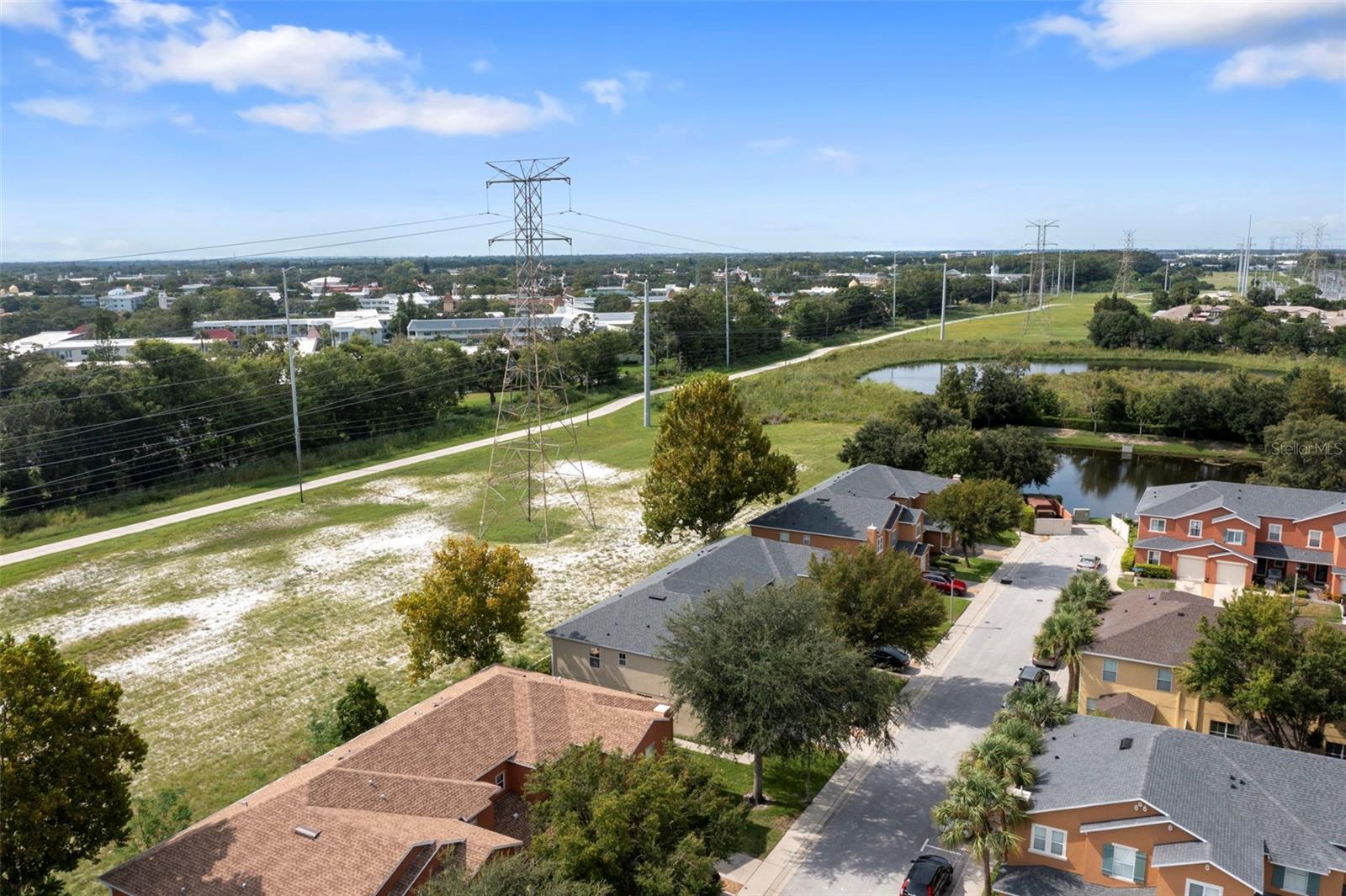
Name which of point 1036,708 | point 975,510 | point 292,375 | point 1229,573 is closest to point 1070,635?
point 1036,708

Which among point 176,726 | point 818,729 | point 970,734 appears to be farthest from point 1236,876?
point 176,726

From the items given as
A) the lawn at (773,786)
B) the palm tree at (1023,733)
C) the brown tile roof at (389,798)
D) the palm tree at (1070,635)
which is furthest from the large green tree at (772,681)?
the palm tree at (1070,635)

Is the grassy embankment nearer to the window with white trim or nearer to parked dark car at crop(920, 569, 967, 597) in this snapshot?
parked dark car at crop(920, 569, 967, 597)

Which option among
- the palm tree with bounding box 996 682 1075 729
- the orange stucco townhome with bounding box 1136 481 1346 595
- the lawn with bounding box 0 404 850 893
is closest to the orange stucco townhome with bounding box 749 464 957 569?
the lawn with bounding box 0 404 850 893

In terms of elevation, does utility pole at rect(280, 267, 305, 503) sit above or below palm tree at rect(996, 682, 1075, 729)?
above

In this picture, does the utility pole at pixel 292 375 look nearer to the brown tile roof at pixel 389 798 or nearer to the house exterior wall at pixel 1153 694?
the brown tile roof at pixel 389 798

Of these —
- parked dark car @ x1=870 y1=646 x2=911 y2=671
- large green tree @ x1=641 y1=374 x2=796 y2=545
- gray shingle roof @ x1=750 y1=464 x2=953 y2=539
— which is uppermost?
large green tree @ x1=641 y1=374 x2=796 y2=545

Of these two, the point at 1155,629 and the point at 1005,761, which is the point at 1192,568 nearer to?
the point at 1155,629
